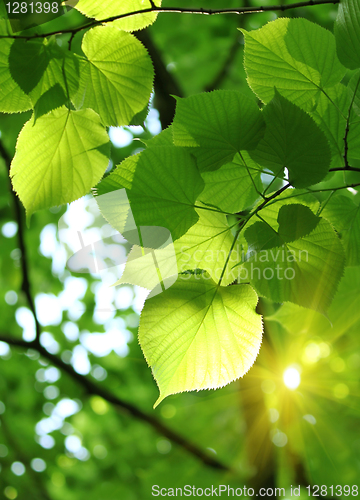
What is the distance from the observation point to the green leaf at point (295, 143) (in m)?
0.36

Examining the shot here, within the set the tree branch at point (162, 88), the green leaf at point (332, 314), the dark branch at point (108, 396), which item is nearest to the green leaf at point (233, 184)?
the green leaf at point (332, 314)

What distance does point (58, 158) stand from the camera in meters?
0.43

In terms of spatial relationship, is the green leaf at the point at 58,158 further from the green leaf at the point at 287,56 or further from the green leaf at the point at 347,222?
the green leaf at the point at 347,222

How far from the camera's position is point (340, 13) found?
0.37 meters

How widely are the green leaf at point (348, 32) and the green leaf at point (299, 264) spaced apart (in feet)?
0.57

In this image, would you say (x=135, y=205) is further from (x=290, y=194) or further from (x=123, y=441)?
(x=123, y=441)

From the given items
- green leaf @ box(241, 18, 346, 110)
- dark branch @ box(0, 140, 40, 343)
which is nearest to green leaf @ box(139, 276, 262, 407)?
green leaf @ box(241, 18, 346, 110)

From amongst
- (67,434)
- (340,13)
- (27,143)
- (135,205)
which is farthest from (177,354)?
(67,434)

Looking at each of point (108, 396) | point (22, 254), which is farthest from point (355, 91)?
point (108, 396)

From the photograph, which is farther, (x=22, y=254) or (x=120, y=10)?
(x=22, y=254)

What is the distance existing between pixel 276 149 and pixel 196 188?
94 millimetres

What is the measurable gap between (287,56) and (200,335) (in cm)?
35

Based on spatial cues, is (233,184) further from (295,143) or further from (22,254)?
(22,254)

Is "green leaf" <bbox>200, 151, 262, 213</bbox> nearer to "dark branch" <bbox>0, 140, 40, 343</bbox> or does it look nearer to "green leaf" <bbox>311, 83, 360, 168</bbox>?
"green leaf" <bbox>311, 83, 360, 168</bbox>
